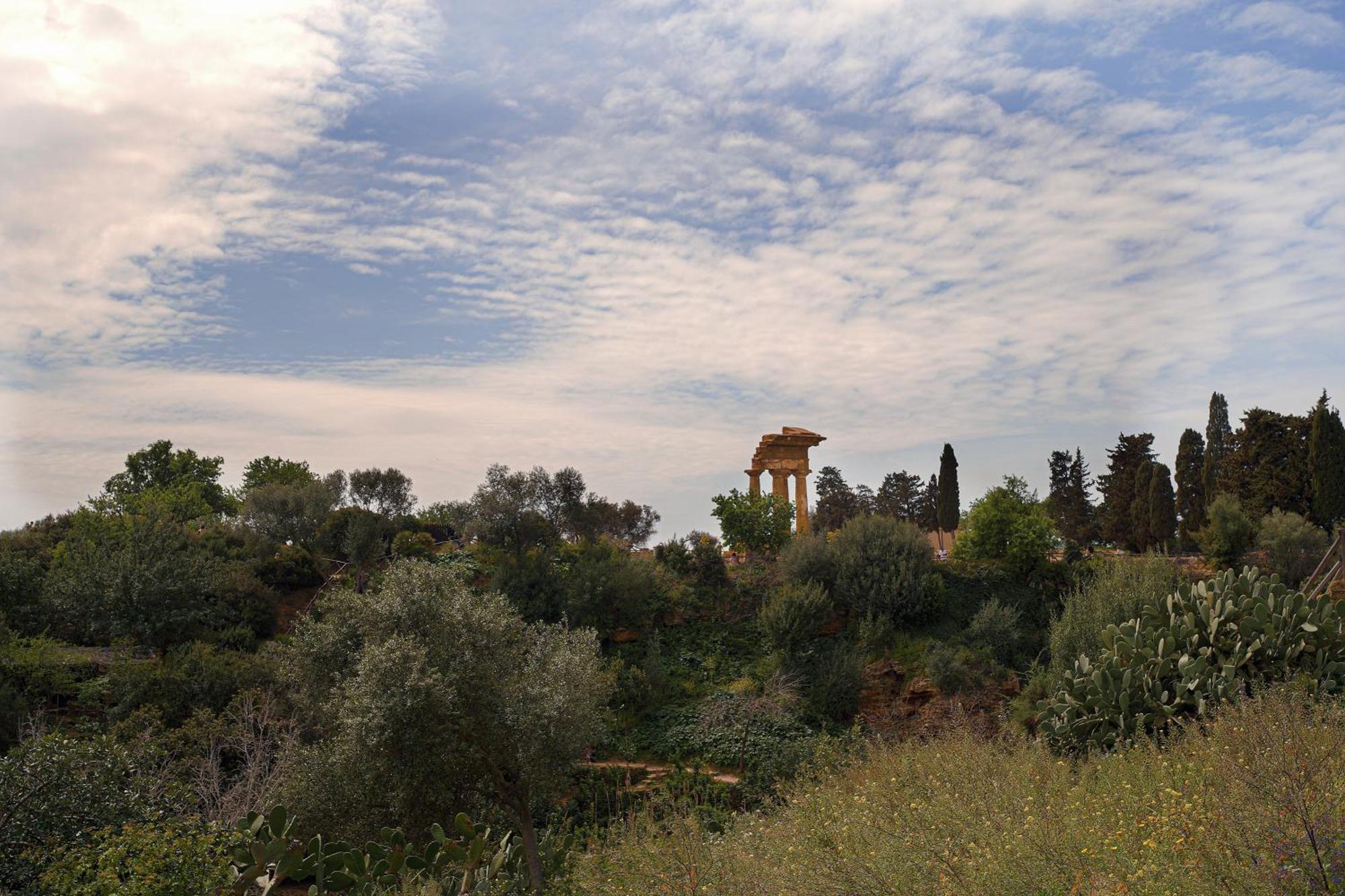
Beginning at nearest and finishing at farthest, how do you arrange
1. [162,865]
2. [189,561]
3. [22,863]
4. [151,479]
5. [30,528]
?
[162,865] → [22,863] → [189,561] → [30,528] → [151,479]

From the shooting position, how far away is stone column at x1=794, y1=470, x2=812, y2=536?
34.0 m

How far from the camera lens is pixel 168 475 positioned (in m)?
51.1

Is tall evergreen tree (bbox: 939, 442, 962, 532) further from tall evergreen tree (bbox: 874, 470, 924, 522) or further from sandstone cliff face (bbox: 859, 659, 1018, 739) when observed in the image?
sandstone cliff face (bbox: 859, 659, 1018, 739)

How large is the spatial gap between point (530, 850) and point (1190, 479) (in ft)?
124

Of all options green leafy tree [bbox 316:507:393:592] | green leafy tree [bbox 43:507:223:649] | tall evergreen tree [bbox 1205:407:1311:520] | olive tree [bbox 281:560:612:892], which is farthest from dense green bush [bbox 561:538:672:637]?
tall evergreen tree [bbox 1205:407:1311:520]

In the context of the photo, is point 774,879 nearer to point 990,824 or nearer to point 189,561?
point 990,824

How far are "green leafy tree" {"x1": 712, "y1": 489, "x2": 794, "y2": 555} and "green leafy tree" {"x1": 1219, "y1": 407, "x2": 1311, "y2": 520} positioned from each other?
17.3 meters

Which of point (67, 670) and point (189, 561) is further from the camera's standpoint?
point (189, 561)

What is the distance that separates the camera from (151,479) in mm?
50594

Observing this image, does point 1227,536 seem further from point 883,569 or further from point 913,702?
point 913,702

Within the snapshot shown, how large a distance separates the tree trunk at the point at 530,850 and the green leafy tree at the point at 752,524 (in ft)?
63.0

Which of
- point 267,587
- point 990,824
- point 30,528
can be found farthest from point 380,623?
point 30,528

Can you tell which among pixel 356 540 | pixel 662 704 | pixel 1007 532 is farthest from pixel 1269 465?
pixel 356 540

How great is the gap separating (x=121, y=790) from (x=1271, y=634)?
15.8 meters
